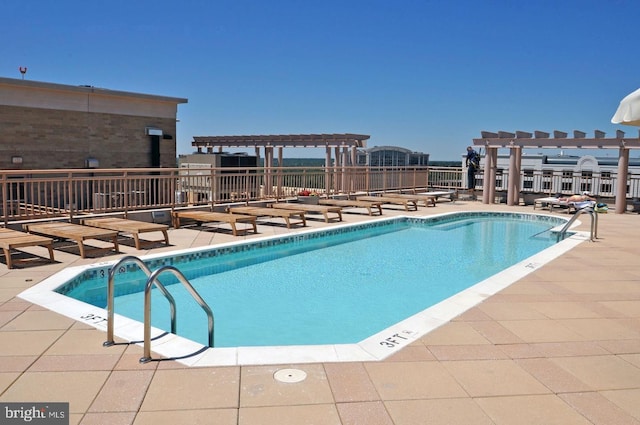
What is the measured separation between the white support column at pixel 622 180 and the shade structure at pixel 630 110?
1339 centimetres

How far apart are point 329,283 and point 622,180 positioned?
41.6 feet

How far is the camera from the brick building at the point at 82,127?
642 inches

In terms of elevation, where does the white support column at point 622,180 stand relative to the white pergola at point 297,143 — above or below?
below

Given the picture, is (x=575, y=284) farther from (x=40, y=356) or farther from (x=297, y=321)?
(x=40, y=356)

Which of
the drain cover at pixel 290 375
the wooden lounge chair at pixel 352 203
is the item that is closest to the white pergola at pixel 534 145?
the wooden lounge chair at pixel 352 203

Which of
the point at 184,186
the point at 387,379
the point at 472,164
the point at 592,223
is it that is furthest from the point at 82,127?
the point at 387,379

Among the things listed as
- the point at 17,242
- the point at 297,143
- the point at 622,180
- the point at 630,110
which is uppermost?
the point at 297,143

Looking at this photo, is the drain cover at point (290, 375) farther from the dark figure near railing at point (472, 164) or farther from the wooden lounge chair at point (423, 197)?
the dark figure near railing at point (472, 164)

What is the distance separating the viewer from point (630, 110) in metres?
4.07

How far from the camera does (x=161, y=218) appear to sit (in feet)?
37.2

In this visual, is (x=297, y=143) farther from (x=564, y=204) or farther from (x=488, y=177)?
(x=564, y=204)

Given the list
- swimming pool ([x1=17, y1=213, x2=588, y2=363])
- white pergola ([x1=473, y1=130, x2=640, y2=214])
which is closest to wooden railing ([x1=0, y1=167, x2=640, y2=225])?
white pergola ([x1=473, y1=130, x2=640, y2=214])

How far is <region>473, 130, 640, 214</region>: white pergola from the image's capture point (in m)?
16.0

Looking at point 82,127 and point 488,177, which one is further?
point 488,177
